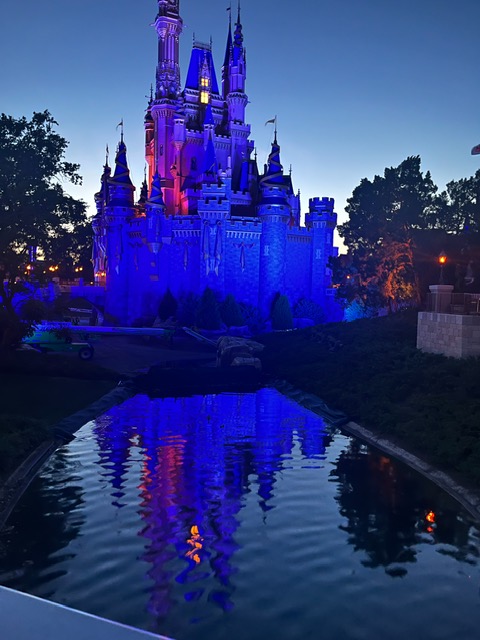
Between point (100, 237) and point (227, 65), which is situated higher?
point (227, 65)

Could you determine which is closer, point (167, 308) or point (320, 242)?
point (167, 308)

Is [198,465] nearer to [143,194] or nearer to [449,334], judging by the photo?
[449,334]

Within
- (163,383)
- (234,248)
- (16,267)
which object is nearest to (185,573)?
(163,383)

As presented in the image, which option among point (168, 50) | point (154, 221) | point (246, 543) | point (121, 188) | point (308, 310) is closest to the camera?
point (246, 543)

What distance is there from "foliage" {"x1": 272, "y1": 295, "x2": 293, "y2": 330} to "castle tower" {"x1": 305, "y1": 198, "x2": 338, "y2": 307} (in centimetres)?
577

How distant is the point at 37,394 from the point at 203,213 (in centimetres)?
3440

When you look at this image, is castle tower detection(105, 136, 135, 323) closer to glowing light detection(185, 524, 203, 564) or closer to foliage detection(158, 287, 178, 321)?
foliage detection(158, 287, 178, 321)

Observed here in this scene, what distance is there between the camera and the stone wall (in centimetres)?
2003

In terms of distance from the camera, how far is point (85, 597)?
7.73 meters

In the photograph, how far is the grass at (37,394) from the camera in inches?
565

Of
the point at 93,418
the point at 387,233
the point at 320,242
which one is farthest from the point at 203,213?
the point at 93,418

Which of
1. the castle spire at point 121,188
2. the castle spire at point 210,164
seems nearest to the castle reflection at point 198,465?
the castle spire at point 210,164

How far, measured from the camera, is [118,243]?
60.5 meters

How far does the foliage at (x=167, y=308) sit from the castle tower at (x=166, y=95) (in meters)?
12.9
